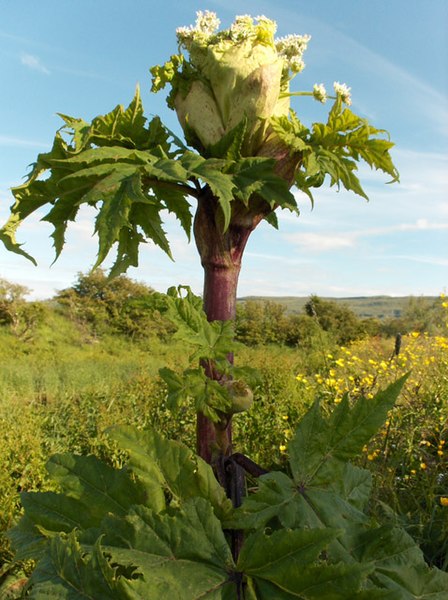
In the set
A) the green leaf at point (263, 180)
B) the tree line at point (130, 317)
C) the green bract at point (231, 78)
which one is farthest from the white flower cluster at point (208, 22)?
the tree line at point (130, 317)

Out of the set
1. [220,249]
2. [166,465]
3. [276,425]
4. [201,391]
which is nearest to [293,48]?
[220,249]

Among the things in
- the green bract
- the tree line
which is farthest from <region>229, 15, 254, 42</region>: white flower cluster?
the tree line

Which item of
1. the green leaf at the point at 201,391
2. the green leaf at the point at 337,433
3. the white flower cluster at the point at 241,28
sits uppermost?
the white flower cluster at the point at 241,28

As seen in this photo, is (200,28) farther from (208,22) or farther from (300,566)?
(300,566)

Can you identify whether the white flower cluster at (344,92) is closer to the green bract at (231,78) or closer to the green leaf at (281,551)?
the green bract at (231,78)

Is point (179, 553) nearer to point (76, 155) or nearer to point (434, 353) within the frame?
point (76, 155)

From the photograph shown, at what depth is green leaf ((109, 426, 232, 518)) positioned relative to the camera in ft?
2.98

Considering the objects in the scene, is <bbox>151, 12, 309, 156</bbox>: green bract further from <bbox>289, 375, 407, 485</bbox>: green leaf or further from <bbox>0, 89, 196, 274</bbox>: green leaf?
<bbox>289, 375, 407, 485</bbox>: green leaf

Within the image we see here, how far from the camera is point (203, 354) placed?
0.95 meters

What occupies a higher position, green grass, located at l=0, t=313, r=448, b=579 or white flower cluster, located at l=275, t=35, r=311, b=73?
white flower cluster, located at l=275, t=35, r=311, b=73

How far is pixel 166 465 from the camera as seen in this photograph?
931 mm

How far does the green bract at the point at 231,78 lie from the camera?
107 centimetres

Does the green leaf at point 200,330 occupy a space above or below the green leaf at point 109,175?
below

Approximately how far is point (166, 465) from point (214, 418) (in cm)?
11
